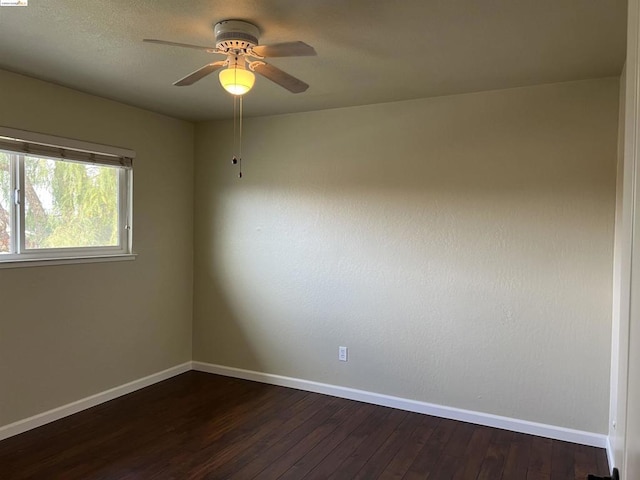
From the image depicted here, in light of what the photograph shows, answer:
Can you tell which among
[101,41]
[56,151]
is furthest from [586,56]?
[56,151]

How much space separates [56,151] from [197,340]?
2170 millimetres

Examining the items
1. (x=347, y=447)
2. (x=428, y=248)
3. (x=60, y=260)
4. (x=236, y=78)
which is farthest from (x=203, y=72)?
(x=347, y=447)

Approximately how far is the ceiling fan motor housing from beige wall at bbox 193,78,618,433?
5.44 feet

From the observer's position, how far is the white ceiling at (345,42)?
206 centimetres

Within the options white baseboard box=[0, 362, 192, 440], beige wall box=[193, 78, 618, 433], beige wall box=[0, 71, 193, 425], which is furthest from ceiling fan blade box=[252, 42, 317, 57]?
white baseboard box=[0, 362, 192, 440]

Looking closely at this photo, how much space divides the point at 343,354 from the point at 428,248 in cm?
115

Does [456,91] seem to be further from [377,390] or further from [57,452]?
[57,452]

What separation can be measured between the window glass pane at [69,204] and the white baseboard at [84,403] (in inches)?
46.6

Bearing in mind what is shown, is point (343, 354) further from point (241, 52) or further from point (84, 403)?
point (241, 52)

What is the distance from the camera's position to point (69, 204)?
3498mm

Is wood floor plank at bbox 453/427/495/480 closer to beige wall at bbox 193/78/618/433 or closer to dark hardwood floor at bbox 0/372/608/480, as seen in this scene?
dark hardwood floor at bbox 0/372/608/480

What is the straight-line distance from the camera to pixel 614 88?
296cm

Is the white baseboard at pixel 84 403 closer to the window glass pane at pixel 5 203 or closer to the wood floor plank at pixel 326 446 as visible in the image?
the window glass pane at pixel 5 203

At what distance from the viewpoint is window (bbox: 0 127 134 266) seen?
310 cm
